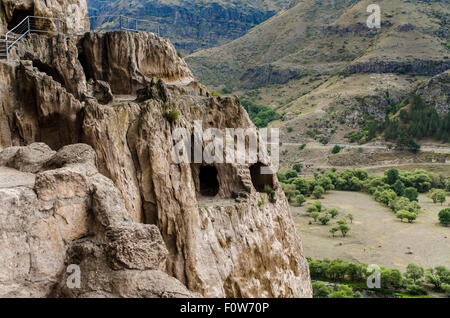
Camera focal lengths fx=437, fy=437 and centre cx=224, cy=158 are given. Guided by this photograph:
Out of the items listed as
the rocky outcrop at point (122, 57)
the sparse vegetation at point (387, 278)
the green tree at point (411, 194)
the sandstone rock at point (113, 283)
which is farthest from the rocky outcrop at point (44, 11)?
the green tree at point (411, 194)

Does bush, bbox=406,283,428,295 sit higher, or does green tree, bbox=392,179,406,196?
green tree, bbox=392,179,406,196

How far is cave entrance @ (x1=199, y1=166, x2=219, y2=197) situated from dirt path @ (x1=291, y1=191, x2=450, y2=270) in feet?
117

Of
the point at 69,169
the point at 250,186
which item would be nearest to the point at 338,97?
the point at 250,186

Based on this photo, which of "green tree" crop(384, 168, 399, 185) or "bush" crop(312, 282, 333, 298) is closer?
"bush" crop(312, 282, 333, 298)

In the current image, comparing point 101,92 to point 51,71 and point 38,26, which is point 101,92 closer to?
point 51,71

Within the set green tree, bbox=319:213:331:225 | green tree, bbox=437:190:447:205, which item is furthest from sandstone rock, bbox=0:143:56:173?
green tree, bbox=437:190:447:205

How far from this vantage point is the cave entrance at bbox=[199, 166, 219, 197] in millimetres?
20656

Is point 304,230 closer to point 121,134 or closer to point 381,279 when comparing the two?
point 381,279

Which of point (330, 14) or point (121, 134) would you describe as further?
point (330, 14)

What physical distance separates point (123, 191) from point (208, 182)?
6.96 metres

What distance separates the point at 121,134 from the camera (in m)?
15.6

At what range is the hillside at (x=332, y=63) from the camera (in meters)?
112

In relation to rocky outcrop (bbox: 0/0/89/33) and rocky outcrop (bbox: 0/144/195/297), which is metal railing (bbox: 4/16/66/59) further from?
rocky outcrop (bbox: 0/144/195/297)

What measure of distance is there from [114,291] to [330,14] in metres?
172
